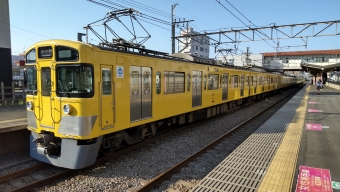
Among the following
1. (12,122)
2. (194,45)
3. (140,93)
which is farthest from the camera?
(194,45)

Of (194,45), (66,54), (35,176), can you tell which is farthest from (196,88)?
(35,176)

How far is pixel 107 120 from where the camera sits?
598cm

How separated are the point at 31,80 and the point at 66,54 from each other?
1.47m

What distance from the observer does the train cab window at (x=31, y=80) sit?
20.1ft

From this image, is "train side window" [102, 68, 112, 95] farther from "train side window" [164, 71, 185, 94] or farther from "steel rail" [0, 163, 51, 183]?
"train side window" [164, 71, 185, 94]

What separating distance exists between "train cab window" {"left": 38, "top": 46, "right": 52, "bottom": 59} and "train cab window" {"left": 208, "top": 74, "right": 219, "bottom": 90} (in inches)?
311

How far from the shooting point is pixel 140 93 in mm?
7199

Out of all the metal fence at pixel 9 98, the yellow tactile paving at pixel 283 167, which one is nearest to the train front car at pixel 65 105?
the yellow tactile paving at pixel 283 167

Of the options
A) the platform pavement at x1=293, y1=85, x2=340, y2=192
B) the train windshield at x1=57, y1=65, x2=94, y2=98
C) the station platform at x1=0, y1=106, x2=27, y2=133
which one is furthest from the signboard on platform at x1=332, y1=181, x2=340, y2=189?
the station platform at x1=0, y1=106, x2=27, y2=133

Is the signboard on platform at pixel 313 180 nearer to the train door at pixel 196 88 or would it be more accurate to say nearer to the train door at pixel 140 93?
the train door at pixel 140 93

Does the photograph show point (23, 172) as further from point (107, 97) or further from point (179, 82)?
point (179, 82)

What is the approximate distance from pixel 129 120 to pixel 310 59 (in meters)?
98.0

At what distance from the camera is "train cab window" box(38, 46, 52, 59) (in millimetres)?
5778

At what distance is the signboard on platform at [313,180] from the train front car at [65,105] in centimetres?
428
